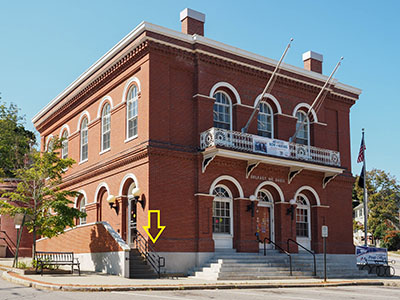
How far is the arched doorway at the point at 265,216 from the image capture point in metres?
24.6

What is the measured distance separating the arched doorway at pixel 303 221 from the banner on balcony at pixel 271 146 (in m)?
3.19

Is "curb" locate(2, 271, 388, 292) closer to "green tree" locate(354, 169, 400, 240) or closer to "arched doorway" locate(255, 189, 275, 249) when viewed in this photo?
"arched doorway" locate(255, 189, 275, 249)

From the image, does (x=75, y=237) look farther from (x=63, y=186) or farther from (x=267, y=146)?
(x=267, y=146)

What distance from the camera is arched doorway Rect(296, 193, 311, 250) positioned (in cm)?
2614

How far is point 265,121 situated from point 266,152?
2.71 metres

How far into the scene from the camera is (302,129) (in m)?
27.6

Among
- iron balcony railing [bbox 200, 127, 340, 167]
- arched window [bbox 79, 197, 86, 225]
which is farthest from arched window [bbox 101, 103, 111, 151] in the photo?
iron balcony railing [bbox 200, 127, 340, 167]

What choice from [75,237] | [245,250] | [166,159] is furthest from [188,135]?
[75,237]

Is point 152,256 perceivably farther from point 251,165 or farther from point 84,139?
point 84,139

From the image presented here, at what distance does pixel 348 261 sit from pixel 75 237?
14.2 m

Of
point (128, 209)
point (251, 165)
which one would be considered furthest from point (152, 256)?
point (251, 165)

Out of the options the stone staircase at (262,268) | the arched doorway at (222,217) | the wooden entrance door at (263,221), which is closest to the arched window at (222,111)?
the arched doorway at (222,217)

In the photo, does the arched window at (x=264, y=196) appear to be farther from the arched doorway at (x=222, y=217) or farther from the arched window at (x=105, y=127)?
the arched window at (x=105, y=127)

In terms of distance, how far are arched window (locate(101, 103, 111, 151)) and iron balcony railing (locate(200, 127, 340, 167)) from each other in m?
5.81
